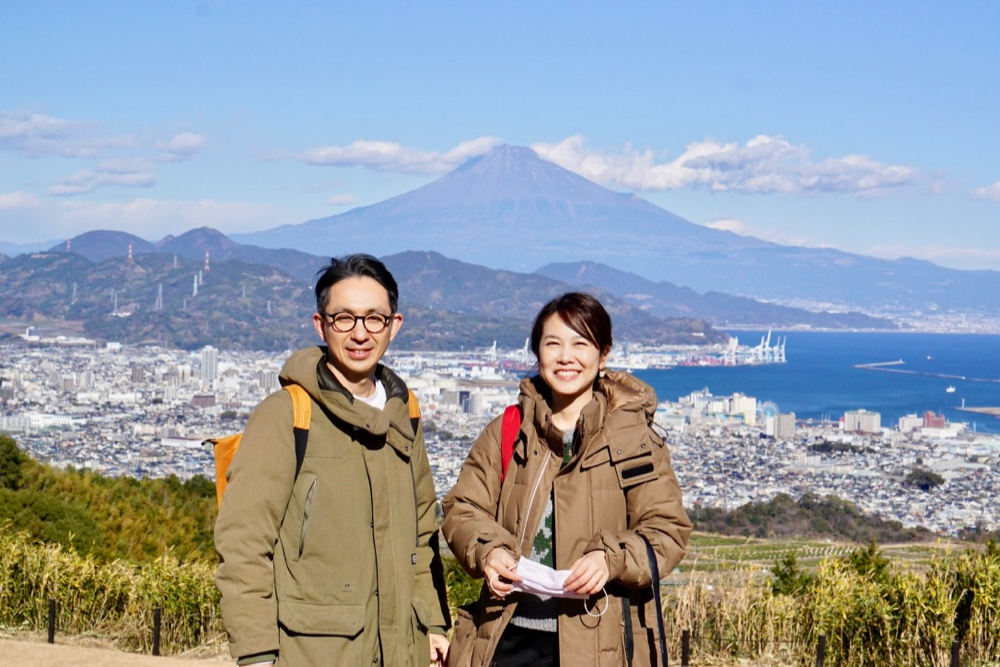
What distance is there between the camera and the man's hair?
6.48 feet

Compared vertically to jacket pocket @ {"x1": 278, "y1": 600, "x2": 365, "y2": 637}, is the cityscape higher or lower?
lower

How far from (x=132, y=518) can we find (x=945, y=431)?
46329 millimetres

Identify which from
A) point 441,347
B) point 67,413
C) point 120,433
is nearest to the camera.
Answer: point 120,433

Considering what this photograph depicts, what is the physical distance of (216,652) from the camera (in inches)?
186

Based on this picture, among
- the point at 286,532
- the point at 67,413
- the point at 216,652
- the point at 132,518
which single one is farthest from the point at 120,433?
the point at 286,532

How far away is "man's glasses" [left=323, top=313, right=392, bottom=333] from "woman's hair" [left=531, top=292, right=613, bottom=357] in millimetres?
293

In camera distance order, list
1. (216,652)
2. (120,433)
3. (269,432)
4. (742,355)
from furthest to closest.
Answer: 1. (742,355)
2. (120,433)
3. (216,652)
4. (269,432)

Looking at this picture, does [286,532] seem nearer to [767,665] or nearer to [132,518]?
[767,665]

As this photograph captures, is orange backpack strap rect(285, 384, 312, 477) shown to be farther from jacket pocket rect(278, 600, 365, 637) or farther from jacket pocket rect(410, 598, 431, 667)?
jacket pocket rect(410, 598, 431, 667)

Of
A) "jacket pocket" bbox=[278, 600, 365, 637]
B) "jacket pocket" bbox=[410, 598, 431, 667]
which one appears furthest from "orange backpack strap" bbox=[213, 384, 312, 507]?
"jacket pocket" bbox=[410, 598, 431, 667]

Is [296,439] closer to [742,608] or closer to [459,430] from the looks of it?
[742,608]

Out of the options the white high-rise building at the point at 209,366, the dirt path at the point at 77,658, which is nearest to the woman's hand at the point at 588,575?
the dirt path at the point at 77,658

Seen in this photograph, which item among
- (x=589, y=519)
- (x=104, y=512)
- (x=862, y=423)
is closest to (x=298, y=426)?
(x=589, y=519)

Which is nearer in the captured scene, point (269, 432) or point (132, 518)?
point (269, 432)
